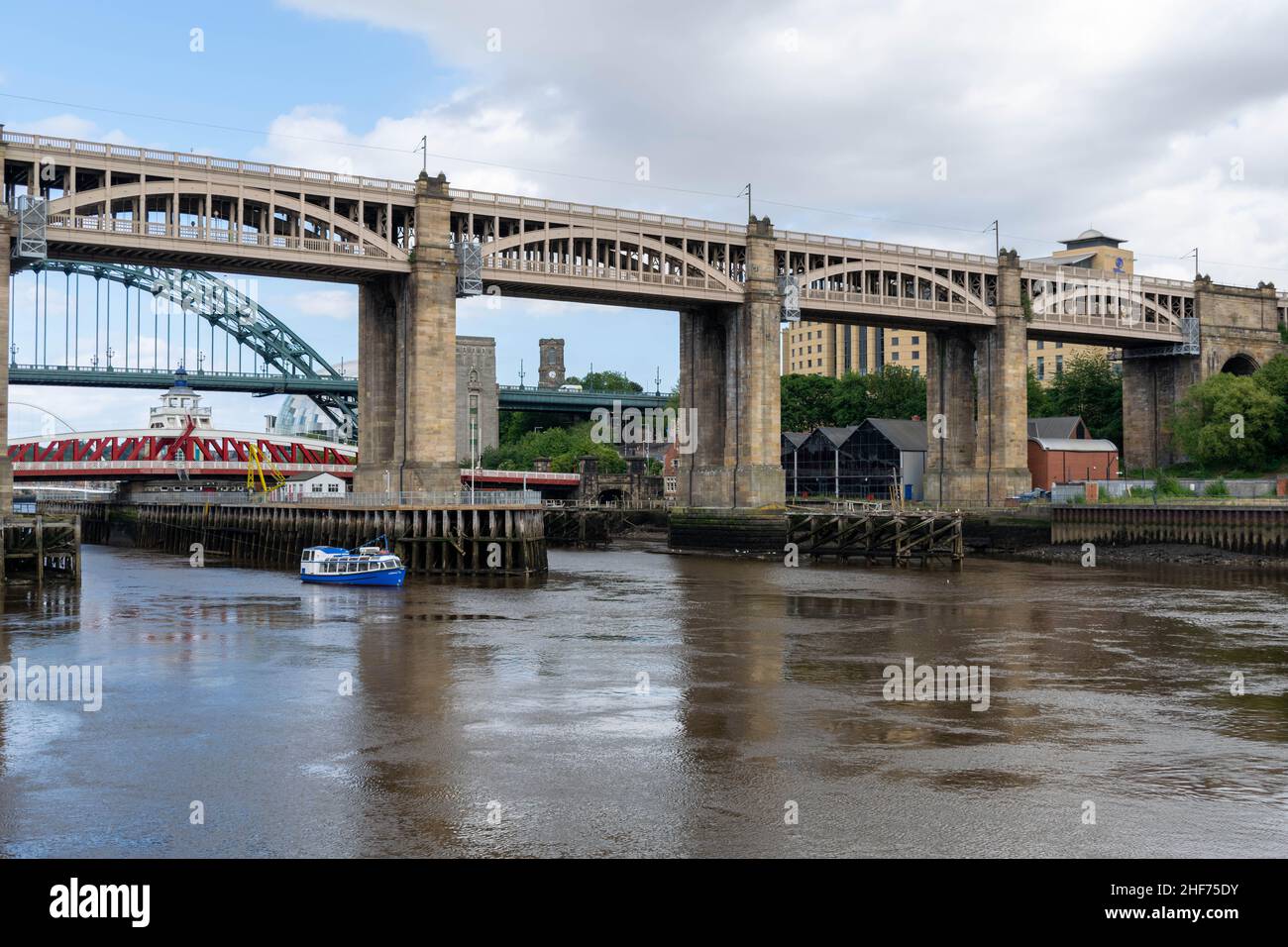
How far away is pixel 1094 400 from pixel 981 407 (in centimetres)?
3926

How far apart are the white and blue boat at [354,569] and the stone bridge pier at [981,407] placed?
202 ft

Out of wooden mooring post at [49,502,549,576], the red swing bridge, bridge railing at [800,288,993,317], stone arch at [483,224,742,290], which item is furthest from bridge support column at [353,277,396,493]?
the red swing bridge

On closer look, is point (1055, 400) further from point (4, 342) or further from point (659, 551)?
point (4, 342)

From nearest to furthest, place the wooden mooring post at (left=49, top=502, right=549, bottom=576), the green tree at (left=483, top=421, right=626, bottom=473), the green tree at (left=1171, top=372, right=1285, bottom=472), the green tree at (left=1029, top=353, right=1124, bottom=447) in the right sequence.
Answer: the wooden mooring post at (left=49, top=502, right=549, bottom=576), the green tree at (left=1171, top=372, right=1285, bottom=472), the green tree at (left=1029, top=353, right=1124, bottom=447), the green tree at (left=483, top=421, right=626, bottom=473)

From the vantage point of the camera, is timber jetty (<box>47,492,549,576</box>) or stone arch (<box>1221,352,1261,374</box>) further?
stone arch (<box>1221,352,1261,374</box>)

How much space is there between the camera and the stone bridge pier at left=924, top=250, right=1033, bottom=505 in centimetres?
10562

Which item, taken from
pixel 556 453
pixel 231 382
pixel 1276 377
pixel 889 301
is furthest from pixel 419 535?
pixel 231 382

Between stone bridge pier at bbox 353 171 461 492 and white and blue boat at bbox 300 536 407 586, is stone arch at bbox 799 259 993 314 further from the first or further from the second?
white and blue boat at bbox 300 536 407 586

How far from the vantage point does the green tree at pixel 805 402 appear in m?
160

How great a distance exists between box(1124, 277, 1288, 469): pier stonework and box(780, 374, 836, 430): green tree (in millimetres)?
43231

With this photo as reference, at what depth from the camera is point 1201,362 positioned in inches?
4643

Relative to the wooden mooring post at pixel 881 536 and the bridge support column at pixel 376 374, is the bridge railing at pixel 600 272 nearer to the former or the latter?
the bridge support column at pixel 376 374
